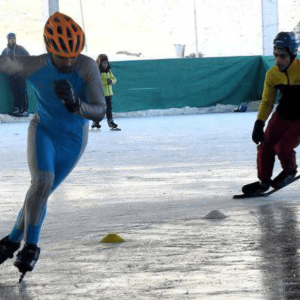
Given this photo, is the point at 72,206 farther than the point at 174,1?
No

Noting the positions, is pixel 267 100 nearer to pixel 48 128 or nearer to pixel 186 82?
pixel 48 128

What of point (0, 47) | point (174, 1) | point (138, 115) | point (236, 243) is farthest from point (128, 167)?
point (174, 1)

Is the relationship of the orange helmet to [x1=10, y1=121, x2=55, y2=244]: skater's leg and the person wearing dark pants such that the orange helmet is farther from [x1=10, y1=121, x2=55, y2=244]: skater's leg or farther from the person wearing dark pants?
[x1=10, y1=121, x2=55, y2=244]: skater's leg

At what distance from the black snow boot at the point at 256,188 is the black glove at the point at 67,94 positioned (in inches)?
164

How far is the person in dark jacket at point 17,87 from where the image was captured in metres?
23.1

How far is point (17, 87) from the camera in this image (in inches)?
922

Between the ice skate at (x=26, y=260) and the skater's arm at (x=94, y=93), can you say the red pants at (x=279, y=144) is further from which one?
the ice skate at (x=26, y=260)

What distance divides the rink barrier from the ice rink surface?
11847 mm

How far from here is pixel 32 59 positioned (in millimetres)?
5113

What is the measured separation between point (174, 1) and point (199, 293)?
35.5 m

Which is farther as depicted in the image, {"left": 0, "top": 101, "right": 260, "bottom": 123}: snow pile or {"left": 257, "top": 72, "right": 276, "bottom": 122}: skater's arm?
{"left": 0, "top": 101, "right": 260, "bottom": 123}: snow pile

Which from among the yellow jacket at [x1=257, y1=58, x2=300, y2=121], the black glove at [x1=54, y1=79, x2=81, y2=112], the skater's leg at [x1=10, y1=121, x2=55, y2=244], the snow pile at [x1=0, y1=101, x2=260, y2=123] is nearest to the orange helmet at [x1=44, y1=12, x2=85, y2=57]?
the black glove at [x1=54, y1=79, x2=81, y2=112]

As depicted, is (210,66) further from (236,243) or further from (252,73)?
(236,243)

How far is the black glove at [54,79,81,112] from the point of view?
461 cm
